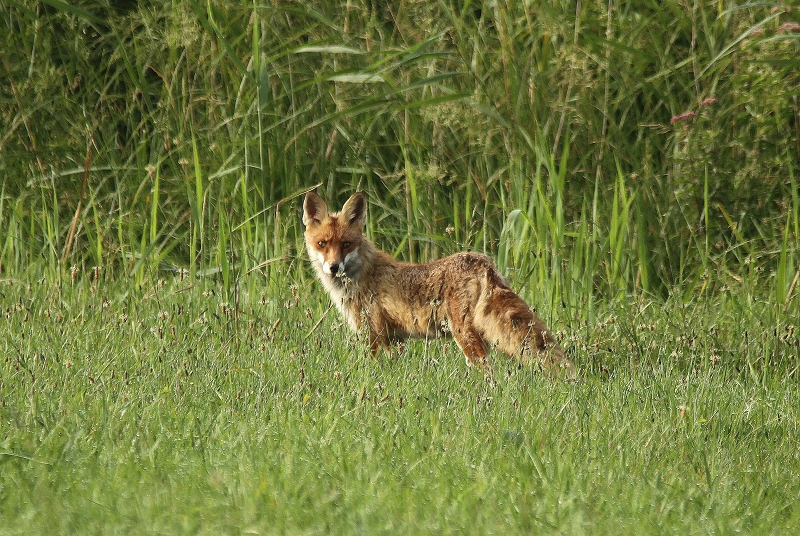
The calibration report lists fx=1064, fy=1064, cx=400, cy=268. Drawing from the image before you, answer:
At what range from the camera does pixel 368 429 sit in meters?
4.08

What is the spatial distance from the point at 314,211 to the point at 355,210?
24 cm

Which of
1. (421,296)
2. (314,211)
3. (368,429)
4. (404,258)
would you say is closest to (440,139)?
(404,258)

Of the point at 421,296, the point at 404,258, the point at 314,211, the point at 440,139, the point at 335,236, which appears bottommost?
the point at 404,258

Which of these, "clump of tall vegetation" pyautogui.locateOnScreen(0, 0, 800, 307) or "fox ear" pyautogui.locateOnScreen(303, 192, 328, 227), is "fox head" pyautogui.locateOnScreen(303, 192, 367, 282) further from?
"clump of tall vegetation" pyautogui.locateOnScreen(0, 0, 800, 307)

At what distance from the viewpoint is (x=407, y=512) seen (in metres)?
3.30

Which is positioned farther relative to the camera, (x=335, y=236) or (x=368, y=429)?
(x=335, y=236)

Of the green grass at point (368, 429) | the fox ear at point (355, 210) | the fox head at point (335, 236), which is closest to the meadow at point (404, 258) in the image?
the green grass at point (368, 429)

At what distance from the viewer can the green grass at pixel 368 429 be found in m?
3.34

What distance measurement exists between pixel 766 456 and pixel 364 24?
4688 mm

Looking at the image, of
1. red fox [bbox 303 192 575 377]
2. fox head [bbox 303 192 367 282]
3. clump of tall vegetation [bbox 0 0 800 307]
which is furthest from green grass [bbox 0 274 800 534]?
clump of tall vegetation [bbox 0 0 800 307]

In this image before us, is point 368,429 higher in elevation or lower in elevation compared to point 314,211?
lower

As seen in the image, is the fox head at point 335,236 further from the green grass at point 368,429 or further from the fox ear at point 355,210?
the green grass at point 368,429

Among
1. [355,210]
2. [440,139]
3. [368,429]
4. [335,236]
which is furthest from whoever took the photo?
[440,139]

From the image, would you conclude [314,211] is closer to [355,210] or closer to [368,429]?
[355,210]
